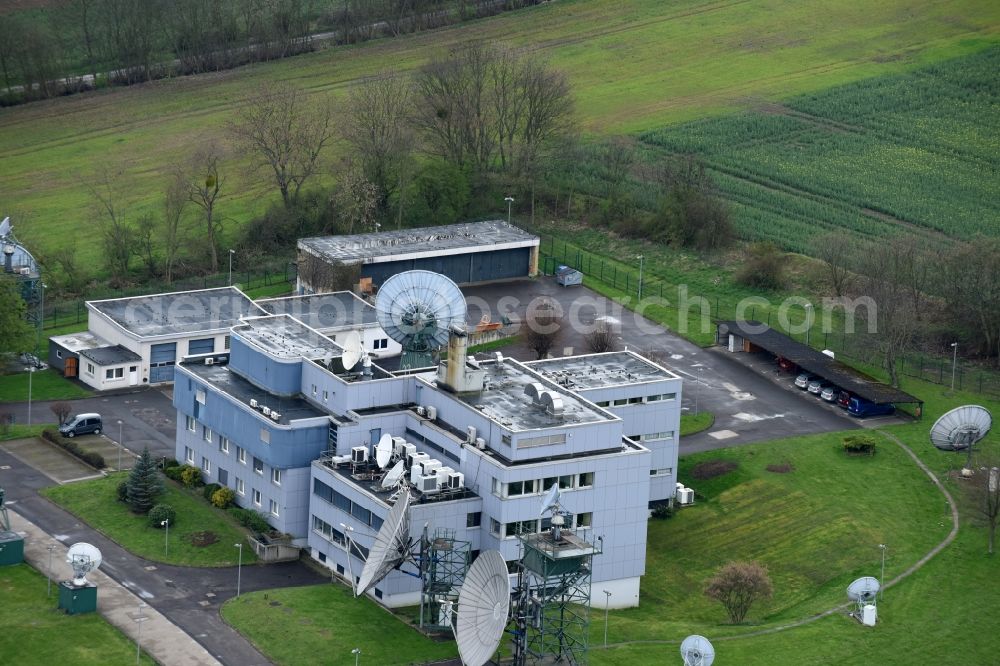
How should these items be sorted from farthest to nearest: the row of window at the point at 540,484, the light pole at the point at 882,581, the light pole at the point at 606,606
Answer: the light pole at the point at 882,581 < the row of window at the point at 540,484 < the light pole at the point at 606,606

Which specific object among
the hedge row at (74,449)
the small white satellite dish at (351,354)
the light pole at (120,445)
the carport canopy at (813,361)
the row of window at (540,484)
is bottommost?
the light pole at (120,445)

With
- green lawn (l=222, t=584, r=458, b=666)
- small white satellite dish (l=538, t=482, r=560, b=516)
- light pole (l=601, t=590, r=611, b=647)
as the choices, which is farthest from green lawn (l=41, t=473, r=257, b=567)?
small white satellite dish (l=538, t=482, r=560, b=516)

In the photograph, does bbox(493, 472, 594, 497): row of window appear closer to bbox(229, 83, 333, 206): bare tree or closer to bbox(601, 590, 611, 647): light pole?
bbox(601, 590, 611, 647): light pole

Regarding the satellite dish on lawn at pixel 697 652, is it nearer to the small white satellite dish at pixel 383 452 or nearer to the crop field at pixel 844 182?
the small white satellite dish at pixel 383 452

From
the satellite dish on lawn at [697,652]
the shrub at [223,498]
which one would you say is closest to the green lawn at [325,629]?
the shrub at [223,498]

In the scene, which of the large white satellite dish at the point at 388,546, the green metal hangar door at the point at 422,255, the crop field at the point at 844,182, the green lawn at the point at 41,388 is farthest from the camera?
the crop field at the point at 844,182

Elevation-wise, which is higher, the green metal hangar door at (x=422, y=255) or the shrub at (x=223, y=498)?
the green metal hangar door at (x=422, y=255)

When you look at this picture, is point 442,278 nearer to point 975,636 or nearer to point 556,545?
point 556,545
